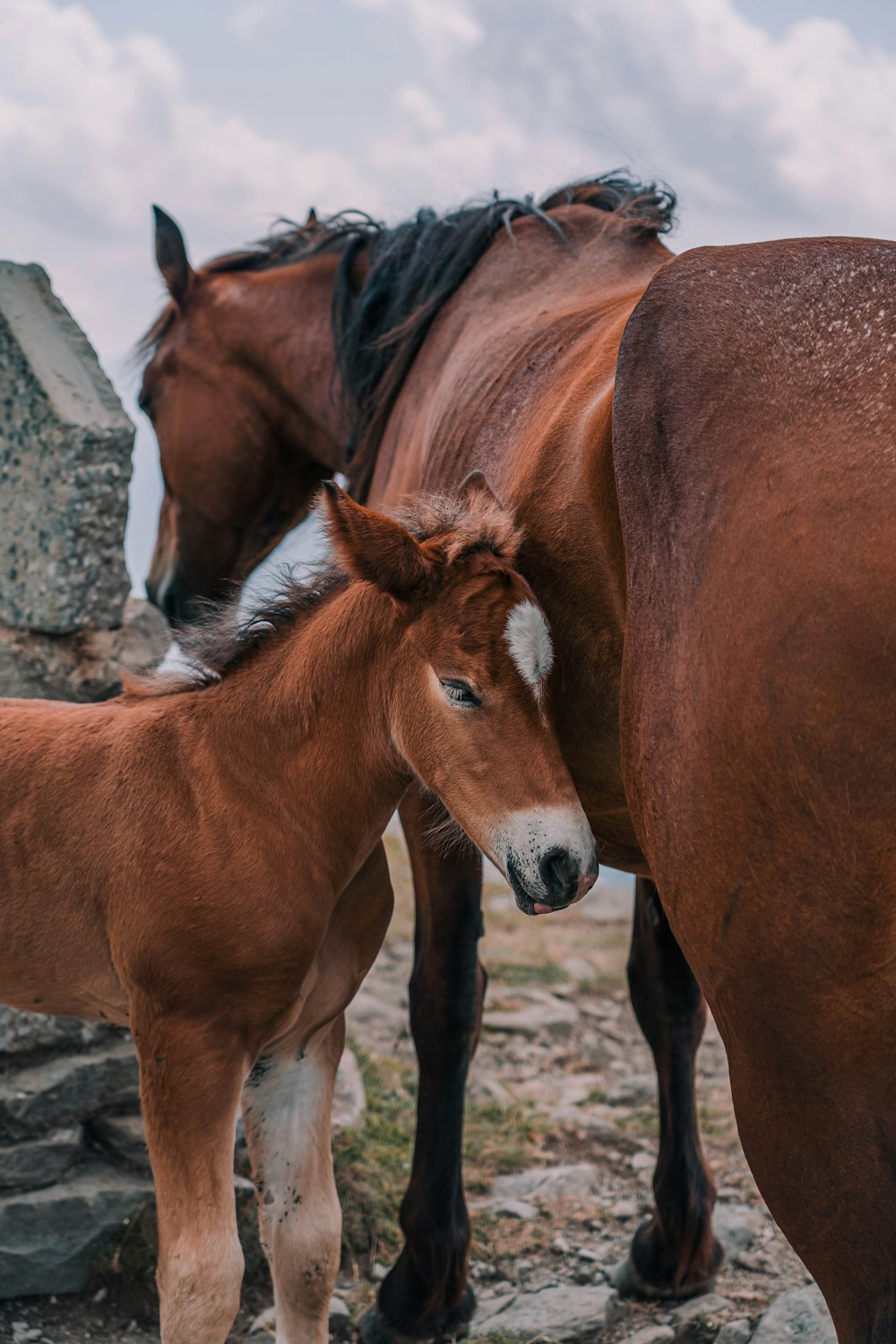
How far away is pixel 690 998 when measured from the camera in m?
4.01

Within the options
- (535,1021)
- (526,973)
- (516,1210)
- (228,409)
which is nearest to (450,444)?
(228,409)

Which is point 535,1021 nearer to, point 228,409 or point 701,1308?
point 701,1308

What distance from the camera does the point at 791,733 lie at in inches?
73.4

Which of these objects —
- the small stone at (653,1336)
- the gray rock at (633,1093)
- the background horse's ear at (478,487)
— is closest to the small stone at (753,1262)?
the small stone at (653,1336)

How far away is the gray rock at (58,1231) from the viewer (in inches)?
135

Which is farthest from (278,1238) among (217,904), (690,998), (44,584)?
(44,584)

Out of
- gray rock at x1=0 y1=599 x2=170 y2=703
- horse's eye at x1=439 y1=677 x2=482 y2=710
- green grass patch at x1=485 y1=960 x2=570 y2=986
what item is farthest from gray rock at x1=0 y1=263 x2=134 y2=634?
green grass patch at x1=485 y1=960 x2=570 y2=986

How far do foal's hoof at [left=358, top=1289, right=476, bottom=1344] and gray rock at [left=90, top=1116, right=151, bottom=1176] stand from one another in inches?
29.5

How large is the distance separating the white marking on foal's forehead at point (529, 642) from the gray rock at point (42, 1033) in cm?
198

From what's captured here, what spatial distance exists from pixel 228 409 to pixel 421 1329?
3.12 m

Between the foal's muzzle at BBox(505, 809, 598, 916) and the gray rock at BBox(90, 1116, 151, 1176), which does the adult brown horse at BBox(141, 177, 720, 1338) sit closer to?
the foal's muzzle at BBox(505, 809, 598, 916)

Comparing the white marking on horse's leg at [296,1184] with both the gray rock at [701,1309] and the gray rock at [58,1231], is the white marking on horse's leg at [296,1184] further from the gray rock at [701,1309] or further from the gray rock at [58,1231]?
the gray rock at [701,1309]

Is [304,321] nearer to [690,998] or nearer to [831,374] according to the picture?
[690,998]

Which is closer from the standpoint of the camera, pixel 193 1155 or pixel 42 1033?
pixel 193 1155
